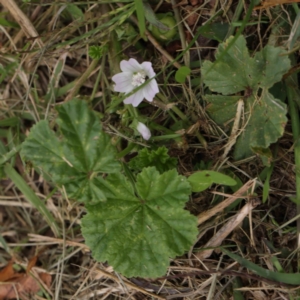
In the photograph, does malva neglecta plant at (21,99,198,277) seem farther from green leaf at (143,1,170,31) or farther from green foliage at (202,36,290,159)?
green leaf at (143,1,170,31)

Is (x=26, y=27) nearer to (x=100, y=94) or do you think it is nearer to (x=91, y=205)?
(x=100, y=94)

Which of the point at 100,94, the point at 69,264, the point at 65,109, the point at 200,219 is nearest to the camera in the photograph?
the point at 65,109

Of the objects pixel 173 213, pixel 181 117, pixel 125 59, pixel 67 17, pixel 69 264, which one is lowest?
pixel 69 264

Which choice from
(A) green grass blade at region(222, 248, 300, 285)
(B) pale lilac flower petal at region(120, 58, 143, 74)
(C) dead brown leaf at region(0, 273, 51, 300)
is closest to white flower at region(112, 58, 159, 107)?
(B) pale lilac flower petal at region(120, 58, 143, 74)

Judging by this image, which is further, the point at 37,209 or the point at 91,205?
the point at 37,209

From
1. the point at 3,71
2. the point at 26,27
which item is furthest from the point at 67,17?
the point at 3,71

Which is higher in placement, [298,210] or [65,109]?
[65,109]

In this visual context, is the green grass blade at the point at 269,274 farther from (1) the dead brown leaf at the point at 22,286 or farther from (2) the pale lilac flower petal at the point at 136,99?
(1) the dead brown leaf at the point at 22,286

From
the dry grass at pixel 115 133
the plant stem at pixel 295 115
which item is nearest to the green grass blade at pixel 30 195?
the dry grass at pixel 115 133
